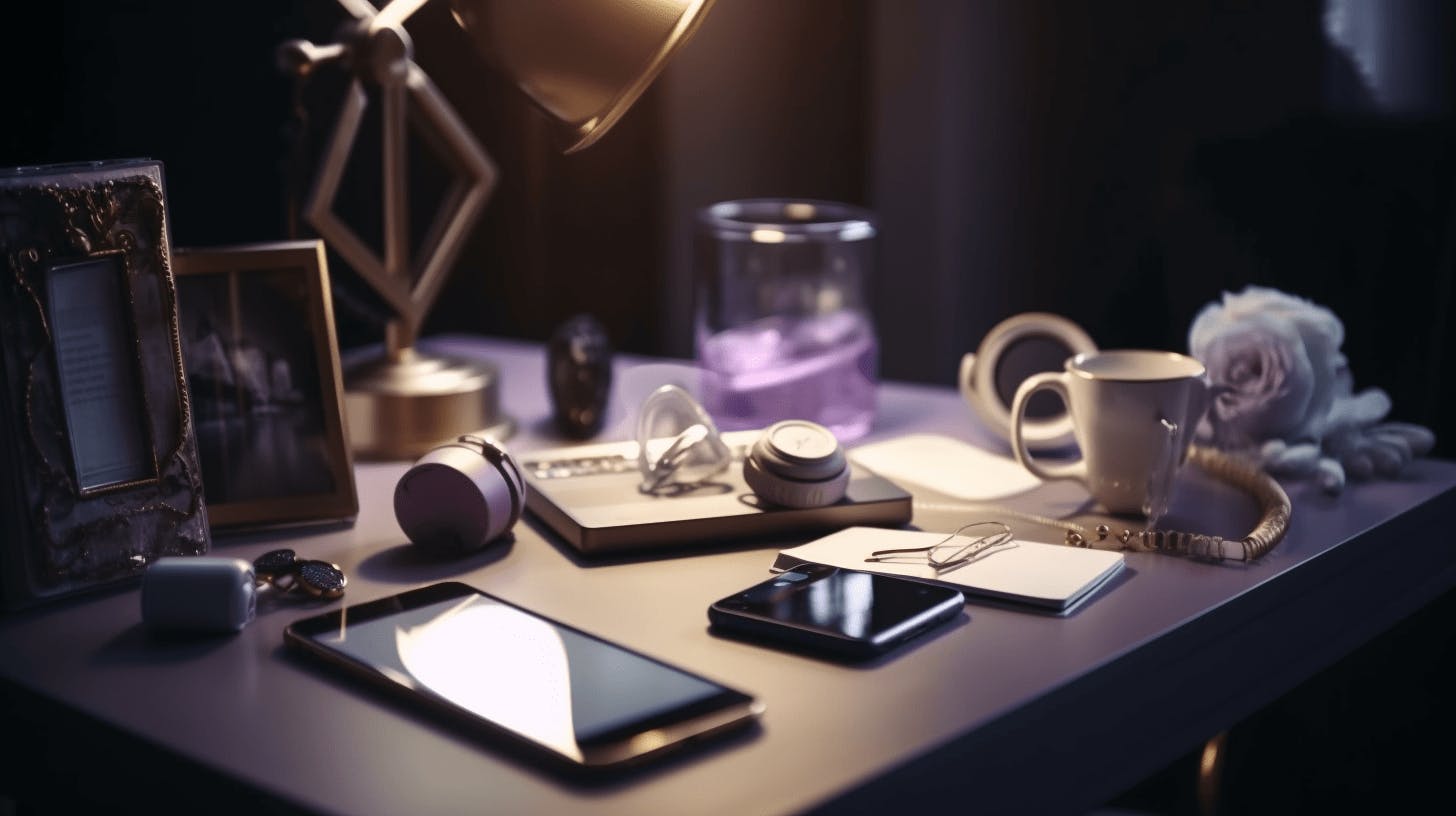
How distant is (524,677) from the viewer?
2.24ft

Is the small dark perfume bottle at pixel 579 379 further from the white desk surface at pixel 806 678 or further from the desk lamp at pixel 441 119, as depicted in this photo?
the white desk surface at pixel 806 678

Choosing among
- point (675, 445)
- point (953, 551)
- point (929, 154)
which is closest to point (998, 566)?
point (953, 551)

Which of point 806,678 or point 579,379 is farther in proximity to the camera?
point 579,379

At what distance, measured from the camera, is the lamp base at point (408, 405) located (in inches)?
46.3

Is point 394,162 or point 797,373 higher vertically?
point 394,162

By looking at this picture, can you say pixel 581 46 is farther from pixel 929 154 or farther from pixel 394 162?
pixel 929 154

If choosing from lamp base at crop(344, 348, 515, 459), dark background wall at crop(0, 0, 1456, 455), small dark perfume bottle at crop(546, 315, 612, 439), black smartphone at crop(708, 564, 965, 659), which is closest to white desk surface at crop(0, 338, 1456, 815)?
black smartphone at crop(708, 564, 965, 659)

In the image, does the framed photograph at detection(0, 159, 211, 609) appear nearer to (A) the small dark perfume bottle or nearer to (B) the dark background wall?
(B) the dark background wall

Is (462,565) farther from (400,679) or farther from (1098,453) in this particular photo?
(1098,453)

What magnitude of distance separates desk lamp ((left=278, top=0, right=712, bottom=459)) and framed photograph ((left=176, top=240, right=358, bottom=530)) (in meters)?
0.13

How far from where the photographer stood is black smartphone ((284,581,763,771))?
0.62 metres

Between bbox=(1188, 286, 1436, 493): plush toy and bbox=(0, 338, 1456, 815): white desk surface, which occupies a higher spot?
bbox=(1188, 286, 1436, 493): plush toy

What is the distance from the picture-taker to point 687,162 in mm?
1891

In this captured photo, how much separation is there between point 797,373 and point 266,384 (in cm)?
49
